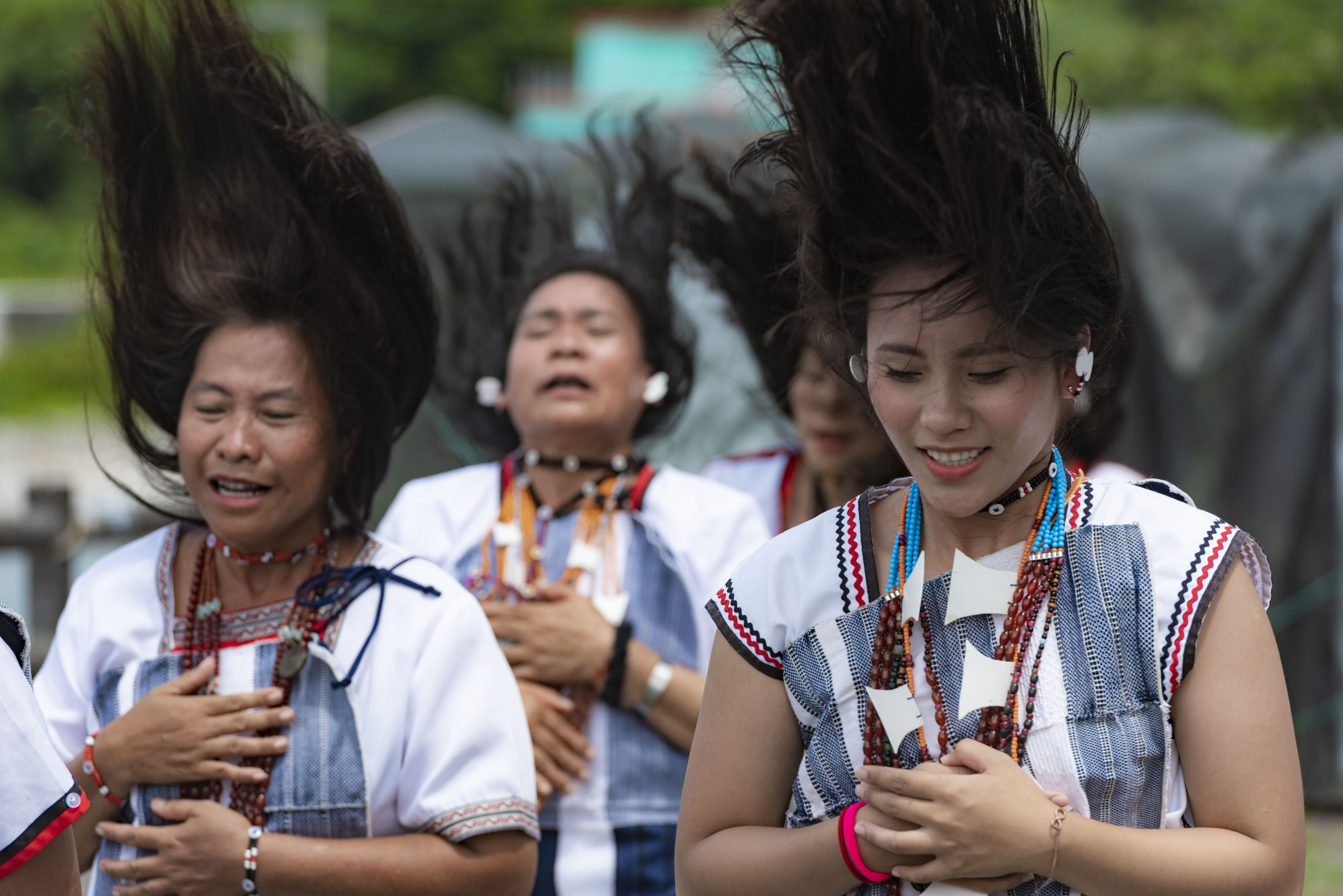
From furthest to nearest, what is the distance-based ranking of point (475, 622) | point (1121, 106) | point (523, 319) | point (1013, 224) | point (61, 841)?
point (1121, 106), point (523, 319), point (475, 622), point (61, 841), point (1013, 224)

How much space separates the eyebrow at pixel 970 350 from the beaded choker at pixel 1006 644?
220 millimetres

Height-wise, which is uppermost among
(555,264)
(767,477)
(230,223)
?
(555,264)

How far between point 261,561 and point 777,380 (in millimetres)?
1611

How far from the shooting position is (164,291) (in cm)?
239

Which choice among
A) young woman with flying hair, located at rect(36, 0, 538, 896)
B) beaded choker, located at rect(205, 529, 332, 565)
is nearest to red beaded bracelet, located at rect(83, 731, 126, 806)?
young woman with flying hair, located at rect(36, 0, 538, 896)

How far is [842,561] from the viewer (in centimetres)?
180

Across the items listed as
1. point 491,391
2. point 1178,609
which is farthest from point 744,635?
point 491,391

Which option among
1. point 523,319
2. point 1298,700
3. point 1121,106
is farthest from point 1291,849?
point 1121,106

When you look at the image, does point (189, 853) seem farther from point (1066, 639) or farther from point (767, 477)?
point (767, 477)

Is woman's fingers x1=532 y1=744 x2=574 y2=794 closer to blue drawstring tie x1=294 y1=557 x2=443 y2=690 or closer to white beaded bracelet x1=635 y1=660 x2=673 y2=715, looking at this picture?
white beaded bracelet x1=635 y1=660 x2=673 y2=715

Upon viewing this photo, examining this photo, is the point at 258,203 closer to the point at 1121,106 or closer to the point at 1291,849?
the point at 1291,849

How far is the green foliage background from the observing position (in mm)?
9080

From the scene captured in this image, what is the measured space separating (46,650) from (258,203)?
183 inches

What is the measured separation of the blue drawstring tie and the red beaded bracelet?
1.24ft
